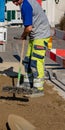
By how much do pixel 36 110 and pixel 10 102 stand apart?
64cm

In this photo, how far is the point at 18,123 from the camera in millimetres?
6391

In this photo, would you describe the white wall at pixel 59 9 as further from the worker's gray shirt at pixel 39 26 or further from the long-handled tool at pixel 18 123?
the long-handled tool at pixel 18 123

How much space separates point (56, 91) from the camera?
9062 millimetres

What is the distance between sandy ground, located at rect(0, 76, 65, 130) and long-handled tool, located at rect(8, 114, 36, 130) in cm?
11

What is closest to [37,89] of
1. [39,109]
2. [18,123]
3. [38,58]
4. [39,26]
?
[38,58]

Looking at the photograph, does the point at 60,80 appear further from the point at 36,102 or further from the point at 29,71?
the point at 36,102

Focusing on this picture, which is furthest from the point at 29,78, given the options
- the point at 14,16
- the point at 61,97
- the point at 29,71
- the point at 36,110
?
the point at 14,16

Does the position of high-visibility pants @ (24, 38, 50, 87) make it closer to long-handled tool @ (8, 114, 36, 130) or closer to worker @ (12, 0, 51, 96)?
worker @ (12, 0, 51, 96)

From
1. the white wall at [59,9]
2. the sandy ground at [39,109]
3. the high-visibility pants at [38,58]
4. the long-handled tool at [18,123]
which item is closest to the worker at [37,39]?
the high-visibility pants at [38,58]

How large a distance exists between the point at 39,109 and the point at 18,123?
1160 mm

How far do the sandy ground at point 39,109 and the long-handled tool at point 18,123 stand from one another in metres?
0.11

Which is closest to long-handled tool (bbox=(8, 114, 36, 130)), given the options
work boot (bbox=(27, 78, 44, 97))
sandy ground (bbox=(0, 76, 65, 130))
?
sandy ground (bbox=(0, 76, 65, 130))

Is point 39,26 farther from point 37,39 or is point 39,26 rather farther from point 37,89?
point 37,89

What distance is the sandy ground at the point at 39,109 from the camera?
22.0 feet
